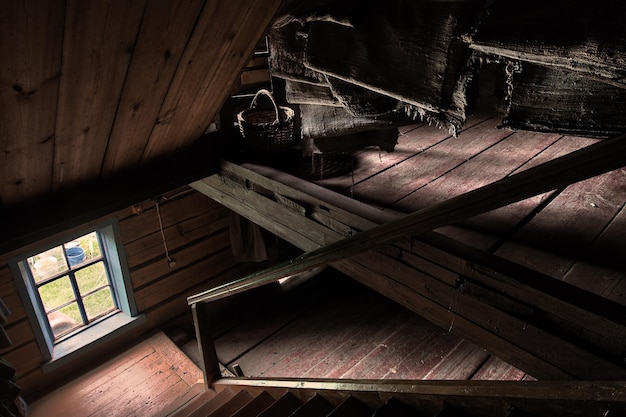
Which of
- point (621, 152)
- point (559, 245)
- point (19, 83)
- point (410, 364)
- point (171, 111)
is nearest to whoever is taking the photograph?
point (621, 152)

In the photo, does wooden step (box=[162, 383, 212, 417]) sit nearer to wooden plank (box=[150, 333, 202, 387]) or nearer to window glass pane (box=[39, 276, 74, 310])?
wooden plank (box=[150, 333, 202, 387])

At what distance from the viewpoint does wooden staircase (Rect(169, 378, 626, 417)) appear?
4.98 feet

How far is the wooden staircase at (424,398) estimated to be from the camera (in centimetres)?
152

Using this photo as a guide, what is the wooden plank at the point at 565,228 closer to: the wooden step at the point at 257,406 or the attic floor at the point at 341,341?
the wooden step at the point at 257,406

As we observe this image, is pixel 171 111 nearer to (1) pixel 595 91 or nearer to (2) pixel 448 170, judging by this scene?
(2) pixel 448 170

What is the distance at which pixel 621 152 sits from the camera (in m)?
0.93

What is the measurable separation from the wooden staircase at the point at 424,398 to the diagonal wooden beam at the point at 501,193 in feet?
2.49

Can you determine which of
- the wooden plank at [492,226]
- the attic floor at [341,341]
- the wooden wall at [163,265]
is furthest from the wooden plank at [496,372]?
the wooden wall at [163,265]

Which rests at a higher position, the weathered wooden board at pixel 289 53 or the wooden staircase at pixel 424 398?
the weathered wooden board at pixel 289 53

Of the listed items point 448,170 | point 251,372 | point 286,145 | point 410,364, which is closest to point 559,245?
point 448,170

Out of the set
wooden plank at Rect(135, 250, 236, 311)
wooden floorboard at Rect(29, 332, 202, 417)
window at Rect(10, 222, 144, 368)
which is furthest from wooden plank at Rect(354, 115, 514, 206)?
wooden plank at Rect(135, 250, 236, 311)

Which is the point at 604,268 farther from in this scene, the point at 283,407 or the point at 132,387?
the point at 132,387

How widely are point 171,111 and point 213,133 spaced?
3.15 feet

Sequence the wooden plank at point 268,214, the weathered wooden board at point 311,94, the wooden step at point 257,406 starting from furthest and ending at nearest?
the wooden step at point 257,406 < the wooden plank at point 268,214 < the weathered wooden board at point 311,94
